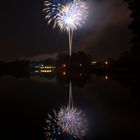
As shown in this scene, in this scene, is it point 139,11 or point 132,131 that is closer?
point 132,131

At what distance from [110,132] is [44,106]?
41.9ft

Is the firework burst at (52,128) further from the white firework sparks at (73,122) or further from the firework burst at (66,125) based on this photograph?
the white firework sparks at (73,122)

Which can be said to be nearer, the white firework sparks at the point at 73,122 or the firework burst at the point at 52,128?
the firework burst at the point at 52,128

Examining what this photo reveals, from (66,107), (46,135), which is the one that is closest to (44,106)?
(66,107)

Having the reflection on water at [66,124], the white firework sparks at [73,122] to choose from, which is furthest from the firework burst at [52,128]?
the white firework sparks at [73,122]

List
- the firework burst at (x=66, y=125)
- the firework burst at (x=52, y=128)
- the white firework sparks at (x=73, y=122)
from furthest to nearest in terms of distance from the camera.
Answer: the white firework sparks at (x=73, y=122) < the firework burst at (x=66, y=125) < the firework burst at (x=52, y=128)

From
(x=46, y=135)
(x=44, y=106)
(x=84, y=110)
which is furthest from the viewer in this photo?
(x=44, y=106)

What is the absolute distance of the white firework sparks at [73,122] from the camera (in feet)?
64.1

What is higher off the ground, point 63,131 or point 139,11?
point 139,11

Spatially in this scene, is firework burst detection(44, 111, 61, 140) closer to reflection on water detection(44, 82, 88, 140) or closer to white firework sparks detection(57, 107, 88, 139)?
reflection on water detection(44, 82, 88, 140)

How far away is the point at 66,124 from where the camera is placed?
2166 cm

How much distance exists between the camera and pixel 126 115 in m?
26.0

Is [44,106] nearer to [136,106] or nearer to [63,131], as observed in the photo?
[136,106]

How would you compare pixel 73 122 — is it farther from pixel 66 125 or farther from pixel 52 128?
pixel 52 128
